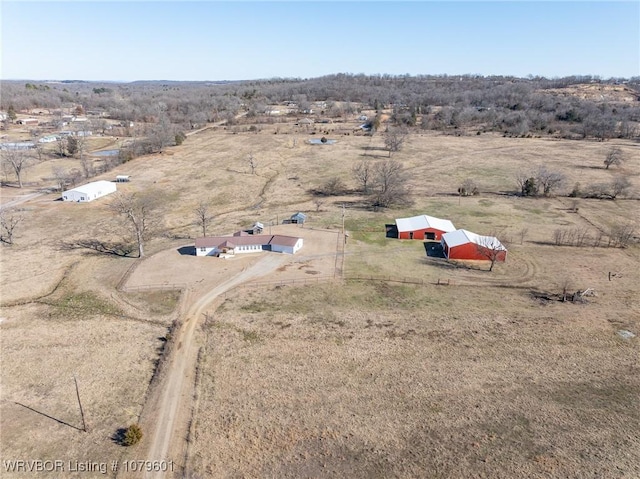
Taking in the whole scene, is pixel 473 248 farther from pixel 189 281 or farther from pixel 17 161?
pixel 17 161

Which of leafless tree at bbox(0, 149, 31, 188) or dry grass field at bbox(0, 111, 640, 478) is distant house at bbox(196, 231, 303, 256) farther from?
leafless tree at bbox(0, 149, 31, 188)

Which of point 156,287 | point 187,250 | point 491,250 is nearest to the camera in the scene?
point 156,287

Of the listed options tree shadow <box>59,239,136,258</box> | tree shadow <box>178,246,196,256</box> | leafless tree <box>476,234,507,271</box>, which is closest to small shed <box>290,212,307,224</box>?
tree shadow <box>178,246,196,256</box>

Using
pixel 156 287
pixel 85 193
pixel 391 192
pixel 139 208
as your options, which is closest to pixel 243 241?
pixel 156 287

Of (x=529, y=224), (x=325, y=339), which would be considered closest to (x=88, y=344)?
(x=325, y=339)

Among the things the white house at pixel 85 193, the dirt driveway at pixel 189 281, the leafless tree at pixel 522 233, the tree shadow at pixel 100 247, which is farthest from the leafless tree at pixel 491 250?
the white house at pixel 85 193

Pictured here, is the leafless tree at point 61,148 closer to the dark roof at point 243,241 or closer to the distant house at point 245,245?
the dark roof at point 243,241

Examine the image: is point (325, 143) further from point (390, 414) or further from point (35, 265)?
point (390, 414)
